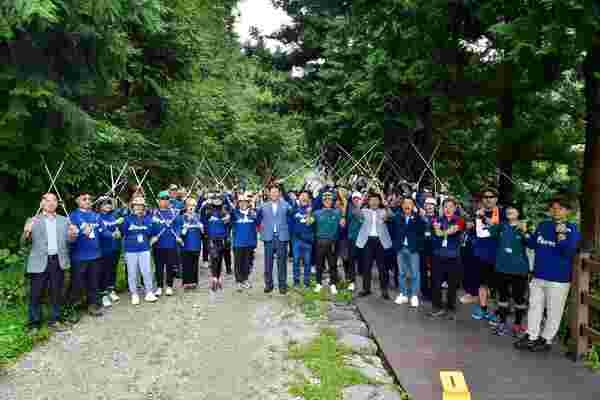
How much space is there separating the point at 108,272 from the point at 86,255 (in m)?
0.80

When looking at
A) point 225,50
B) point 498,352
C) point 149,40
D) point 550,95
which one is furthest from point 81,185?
point 225,50

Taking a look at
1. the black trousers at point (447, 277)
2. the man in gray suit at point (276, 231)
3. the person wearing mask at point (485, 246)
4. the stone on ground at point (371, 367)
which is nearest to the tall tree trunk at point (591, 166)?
the person wearing mask at point (485, 246)

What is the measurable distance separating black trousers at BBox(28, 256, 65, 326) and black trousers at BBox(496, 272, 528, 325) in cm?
617

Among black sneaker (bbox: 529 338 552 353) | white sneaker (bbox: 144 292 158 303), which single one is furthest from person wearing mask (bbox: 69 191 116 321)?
black sneaker (bbox: 529 338 552 353)

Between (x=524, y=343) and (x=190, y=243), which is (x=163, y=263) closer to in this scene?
(x=190, y=243)

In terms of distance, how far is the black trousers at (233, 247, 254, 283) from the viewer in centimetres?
914

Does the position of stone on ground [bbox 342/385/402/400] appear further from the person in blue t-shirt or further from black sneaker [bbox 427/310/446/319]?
the person in blue t-shirt

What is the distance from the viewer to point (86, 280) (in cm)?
795

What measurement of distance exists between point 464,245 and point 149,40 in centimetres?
902

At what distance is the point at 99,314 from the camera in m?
7.70

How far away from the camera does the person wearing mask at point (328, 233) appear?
28.9 feet

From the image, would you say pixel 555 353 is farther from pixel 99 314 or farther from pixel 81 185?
pixel 81 185

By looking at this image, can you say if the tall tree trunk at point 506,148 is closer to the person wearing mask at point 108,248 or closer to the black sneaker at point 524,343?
the black sneaker at point 524,343

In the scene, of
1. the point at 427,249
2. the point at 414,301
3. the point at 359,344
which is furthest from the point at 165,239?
the point at 427,249
